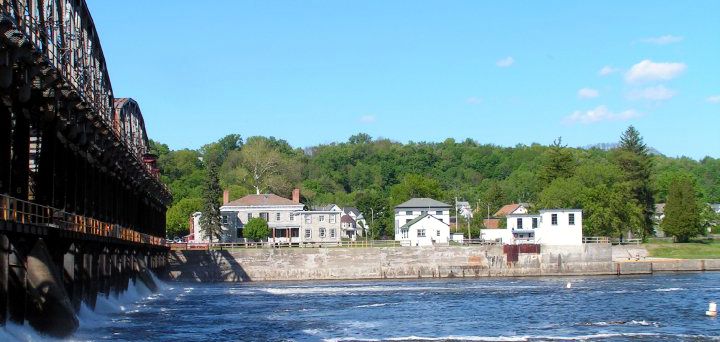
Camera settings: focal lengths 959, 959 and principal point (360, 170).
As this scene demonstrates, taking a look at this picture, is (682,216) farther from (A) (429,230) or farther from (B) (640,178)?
(A) (429,230)

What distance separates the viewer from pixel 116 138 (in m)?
51.3

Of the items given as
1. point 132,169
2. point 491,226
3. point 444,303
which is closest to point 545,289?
point 444,303

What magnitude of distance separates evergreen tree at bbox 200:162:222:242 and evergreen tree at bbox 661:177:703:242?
55.9 meters

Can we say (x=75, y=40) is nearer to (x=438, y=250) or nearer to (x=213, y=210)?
(x=438, y=250)

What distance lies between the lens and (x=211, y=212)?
394 feet

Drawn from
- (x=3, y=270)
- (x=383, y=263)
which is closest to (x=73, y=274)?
(x=3, y=270)

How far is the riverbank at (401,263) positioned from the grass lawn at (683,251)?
404 inches

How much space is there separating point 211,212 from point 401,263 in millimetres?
34642

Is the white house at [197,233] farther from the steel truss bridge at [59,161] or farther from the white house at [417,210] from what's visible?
the steel truss bridge at [59,161]

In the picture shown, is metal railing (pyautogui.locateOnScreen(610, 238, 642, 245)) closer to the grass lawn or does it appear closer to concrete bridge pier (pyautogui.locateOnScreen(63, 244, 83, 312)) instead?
the grass lawn

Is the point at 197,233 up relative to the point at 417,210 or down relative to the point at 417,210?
down

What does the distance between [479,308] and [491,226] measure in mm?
97281

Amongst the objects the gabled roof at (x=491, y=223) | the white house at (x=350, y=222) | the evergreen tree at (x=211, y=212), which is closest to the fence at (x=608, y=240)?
the gabled roof at (x=491, y=223)

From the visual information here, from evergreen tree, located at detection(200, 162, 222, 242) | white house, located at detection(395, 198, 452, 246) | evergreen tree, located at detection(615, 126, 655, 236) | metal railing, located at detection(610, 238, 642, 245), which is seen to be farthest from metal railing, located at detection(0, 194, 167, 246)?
evergreen tree, located at detection(615, 126, 655, 236)
